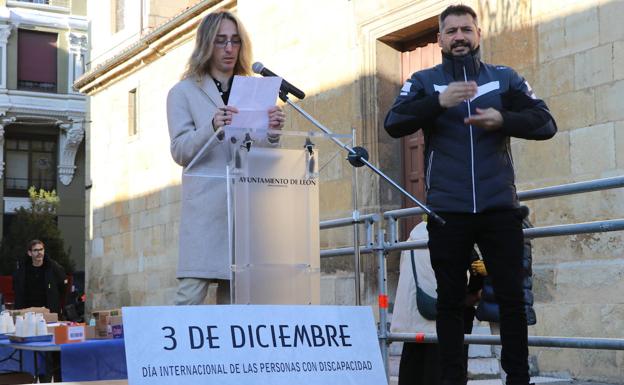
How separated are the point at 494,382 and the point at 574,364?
67 centimetres

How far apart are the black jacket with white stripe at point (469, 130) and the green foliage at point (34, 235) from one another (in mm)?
30124

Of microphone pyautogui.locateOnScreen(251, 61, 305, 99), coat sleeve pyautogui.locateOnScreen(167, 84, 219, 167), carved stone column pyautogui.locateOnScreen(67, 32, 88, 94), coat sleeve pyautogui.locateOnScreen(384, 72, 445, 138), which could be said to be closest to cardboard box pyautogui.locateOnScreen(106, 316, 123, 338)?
coat sleeve pyautogui.locateOnScreen(167, 84, 219, 167)

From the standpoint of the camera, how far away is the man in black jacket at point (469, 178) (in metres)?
4.25

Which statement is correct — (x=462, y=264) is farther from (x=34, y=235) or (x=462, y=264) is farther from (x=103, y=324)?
(x=34, y=235)

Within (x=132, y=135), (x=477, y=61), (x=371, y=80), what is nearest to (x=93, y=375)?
(x=477, y=61)

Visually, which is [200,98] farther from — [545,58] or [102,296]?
[102,296]

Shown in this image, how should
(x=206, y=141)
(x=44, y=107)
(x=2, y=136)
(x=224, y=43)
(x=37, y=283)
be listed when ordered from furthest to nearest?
(x=44, y=107) → (x=2, y=136) → (x=37, y=283) → (x=224, y=43) → (x=206, y=141)

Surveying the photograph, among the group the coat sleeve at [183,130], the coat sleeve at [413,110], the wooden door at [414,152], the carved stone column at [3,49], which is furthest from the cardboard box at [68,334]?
the carved stone column at [3,49]

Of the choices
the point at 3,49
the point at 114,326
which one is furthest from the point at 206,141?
the point at 3,49

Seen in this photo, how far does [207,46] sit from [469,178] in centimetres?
144

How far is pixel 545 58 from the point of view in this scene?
28.4ft

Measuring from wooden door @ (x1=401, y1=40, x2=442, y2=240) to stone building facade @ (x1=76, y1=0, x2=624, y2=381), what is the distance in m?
0.09

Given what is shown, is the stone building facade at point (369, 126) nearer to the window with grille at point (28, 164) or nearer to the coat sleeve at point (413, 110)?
the coat sleeve at point (413, 110)

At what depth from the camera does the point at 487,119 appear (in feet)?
A: 13.9
